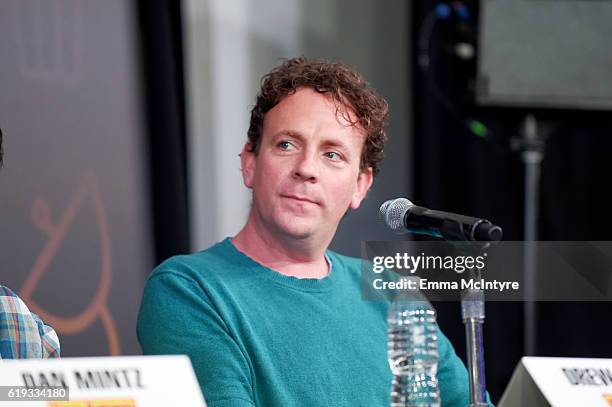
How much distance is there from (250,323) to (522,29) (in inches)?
85.5

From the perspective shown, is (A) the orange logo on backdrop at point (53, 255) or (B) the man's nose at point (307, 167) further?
(A) the orange logo on backdrop at point (53, 255)

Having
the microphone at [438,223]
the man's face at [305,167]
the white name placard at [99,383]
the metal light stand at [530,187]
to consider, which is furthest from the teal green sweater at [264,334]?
the metal light stand at [530,187]

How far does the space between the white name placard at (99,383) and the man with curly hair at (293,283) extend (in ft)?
1.63

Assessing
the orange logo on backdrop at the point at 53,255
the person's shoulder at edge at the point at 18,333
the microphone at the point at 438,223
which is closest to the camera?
the microphone at the point at 438,223

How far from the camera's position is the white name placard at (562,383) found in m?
1.33

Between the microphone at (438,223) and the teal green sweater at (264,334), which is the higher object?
the microphone at (438,223)

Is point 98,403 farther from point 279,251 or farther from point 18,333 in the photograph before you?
point 279,251

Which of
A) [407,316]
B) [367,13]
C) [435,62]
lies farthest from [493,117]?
[407,316]

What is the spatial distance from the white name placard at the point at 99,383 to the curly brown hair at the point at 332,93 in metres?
0.94

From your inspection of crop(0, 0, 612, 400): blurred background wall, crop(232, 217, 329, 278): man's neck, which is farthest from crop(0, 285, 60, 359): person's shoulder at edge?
crop(0, 0, 612, 400): blurred background wall

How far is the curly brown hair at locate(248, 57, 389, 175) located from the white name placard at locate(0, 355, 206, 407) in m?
0.94

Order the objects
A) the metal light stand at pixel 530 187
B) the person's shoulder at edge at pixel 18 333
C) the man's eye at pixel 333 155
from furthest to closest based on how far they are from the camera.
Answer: the metal light stand at pixel 530 187
the man's eye at pixel 333 155
the person's shoulder at edge at pixel 18 333

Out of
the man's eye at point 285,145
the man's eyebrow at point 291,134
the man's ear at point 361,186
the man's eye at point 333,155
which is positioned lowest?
the man's ear at point 361,186

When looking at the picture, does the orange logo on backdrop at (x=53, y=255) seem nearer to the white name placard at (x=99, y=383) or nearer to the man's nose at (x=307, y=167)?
the man's nose at (x=307, y=167)
